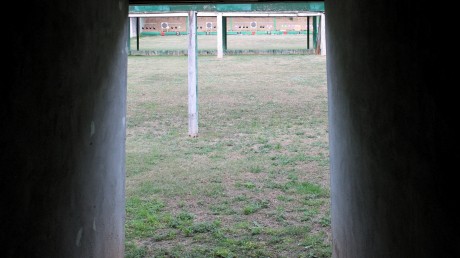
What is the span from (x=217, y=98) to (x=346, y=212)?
1430cm

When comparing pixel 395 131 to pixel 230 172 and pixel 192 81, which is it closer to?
pixel 230 172

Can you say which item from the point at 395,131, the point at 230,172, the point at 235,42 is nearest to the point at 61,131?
the point at 395,131

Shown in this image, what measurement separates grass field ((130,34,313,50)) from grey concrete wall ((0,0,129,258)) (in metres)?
30.6

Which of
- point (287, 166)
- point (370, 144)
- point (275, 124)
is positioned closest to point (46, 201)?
point (370, 144)

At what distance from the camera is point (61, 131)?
3.82 meters

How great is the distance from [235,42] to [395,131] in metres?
37.7

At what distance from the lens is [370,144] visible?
4.06m

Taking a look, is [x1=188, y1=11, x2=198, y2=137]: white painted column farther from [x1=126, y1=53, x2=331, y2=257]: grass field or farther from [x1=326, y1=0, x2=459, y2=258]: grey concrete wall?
[x1=326, y1=0, x2=459, y2=258]: grey concrete wall

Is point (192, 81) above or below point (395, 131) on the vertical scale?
above

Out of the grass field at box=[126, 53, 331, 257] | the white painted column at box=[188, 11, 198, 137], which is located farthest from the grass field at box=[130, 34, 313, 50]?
the white painted column at box=[188, 11, 198, 137]

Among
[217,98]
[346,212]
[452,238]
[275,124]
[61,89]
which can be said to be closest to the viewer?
[452,238]

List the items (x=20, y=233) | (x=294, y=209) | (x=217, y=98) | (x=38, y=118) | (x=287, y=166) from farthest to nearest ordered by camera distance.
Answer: (x=217, y=98)
(x=287, y=166)
(x=294, y=209)
(x=38, y=118)
(x=20, y=233)

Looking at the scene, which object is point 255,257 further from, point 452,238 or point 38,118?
point 452,238

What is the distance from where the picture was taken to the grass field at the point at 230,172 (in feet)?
24.4
